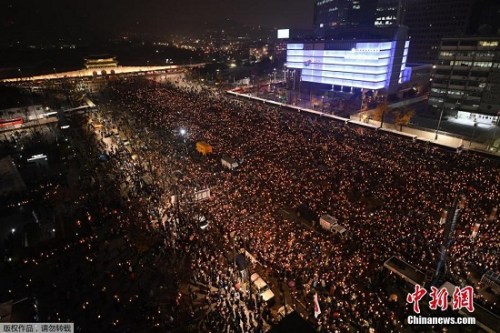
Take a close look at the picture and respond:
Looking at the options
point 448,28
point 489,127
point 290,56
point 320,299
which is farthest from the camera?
point 448,28

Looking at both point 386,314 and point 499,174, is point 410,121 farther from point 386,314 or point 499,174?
point 386,314

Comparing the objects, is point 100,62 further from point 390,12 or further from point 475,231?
point 475,231

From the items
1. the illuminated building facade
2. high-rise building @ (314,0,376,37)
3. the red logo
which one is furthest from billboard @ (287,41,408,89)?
the illuminated building facade

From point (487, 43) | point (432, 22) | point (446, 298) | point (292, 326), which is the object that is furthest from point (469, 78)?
point (432, 22)

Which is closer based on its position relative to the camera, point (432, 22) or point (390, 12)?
point (432, 22)

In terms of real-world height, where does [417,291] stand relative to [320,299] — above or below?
above

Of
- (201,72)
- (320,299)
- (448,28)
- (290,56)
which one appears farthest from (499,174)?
(201,72)
